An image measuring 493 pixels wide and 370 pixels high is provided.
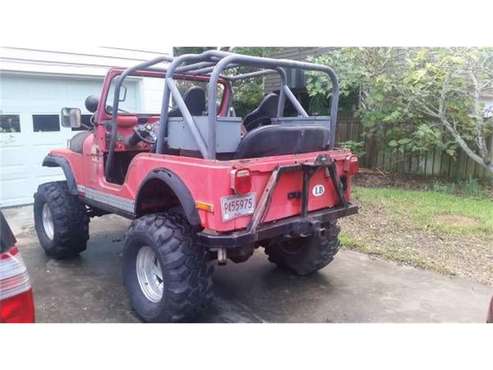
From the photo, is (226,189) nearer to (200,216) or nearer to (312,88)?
(200,216)

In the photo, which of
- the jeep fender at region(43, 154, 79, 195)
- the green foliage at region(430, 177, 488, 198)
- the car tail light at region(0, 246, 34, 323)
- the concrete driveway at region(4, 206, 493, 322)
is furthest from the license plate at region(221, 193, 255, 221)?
the green foliage at region(430, 177, 488, 198)

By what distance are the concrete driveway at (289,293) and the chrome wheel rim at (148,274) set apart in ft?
0.93

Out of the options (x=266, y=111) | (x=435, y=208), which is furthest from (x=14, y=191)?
(x=435, y=208)

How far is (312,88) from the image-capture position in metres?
8.64

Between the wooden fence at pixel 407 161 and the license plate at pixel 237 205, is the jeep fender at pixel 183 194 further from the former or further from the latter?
the wooden fence at pixel 407 161

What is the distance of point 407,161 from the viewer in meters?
9.35

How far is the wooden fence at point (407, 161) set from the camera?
8.73m

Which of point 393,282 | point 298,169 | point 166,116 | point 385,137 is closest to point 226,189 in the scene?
point 298,169

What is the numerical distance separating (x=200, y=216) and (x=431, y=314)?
7.32 feet

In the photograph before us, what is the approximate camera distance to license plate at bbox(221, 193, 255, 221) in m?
2.95

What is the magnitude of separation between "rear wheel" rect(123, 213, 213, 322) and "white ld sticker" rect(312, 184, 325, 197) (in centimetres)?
109

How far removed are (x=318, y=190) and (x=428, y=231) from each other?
2.98 meters

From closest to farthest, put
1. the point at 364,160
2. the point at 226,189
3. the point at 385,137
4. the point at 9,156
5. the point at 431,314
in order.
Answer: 1. the point at 226,189
2. the point at 431,314
3. the point at 9,156
4. the point at 385,137
5. the point at 364,160

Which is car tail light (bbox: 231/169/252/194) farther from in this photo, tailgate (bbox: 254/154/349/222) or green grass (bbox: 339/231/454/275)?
green grass (bbox: 339/231/454/275)
